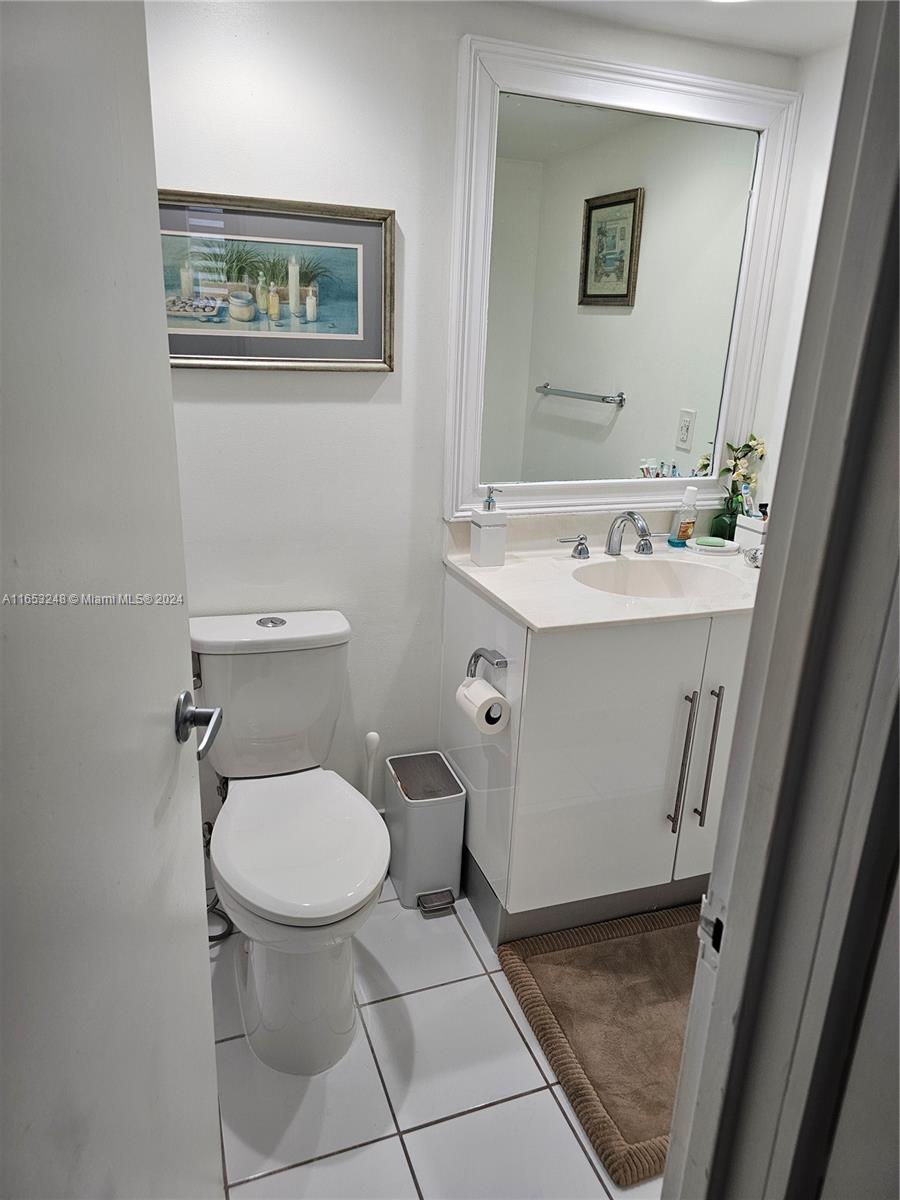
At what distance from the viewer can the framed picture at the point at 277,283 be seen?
1.83m

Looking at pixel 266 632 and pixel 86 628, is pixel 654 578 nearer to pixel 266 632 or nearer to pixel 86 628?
pixel 266 632

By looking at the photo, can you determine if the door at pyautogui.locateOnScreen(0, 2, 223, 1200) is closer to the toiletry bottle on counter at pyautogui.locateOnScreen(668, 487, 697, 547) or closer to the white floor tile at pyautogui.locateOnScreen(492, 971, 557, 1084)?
the white floor tile at pyautogui.locateOnScreen(492, 971, 557, 1084)

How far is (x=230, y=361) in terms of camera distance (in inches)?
75.2

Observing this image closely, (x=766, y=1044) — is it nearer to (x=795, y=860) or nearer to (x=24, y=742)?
(x=795, y=860)

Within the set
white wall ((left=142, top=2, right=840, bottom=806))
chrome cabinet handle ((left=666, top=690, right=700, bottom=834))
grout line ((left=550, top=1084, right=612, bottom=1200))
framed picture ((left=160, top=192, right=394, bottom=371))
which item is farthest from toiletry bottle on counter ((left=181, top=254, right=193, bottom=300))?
grout line ((left=550, top=1084, right=612, bottom=1200))

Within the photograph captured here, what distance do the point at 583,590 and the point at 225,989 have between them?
4.19 feet

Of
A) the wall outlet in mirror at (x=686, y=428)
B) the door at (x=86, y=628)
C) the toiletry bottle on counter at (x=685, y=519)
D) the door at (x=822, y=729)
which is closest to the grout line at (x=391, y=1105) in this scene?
the door at (x=86, y=628)

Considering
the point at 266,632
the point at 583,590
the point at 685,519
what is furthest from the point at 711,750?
the point at 266,632

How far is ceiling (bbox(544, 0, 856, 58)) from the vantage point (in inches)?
73.5

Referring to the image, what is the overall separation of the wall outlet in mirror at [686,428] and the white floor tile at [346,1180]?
192 centimetres

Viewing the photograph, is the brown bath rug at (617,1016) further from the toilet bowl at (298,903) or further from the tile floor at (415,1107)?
the toilet bowl at (298,903)

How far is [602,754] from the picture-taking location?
1.91 meters

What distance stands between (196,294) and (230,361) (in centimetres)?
16

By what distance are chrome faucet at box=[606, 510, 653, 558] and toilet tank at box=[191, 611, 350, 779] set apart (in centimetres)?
79
